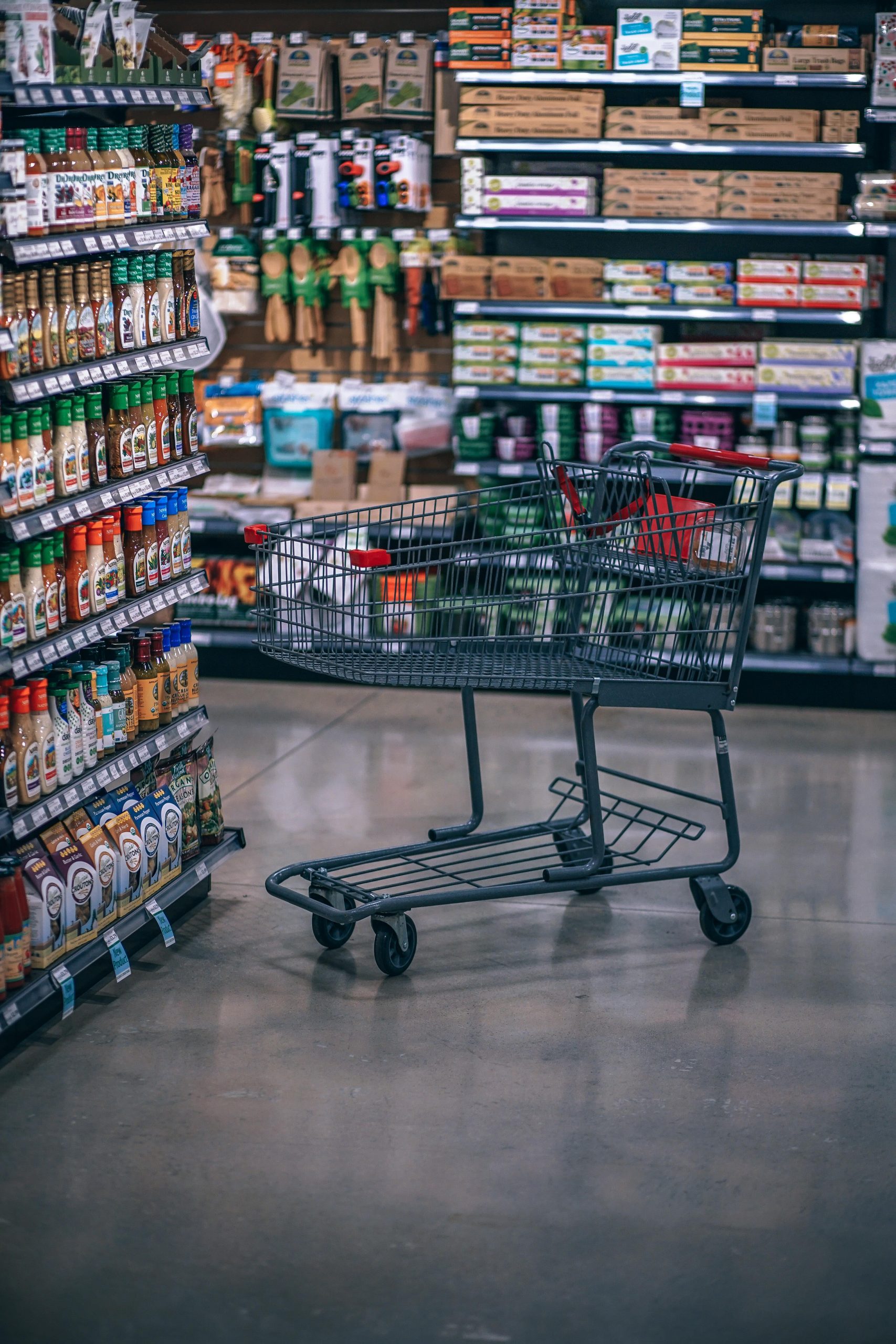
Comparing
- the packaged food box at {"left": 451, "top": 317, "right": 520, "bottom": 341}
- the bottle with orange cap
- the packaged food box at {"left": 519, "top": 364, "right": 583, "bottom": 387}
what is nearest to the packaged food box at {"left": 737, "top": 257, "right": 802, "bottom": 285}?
the packaged food box at {"left": 519, "top": 364, "right": 583, "bottom": 387}

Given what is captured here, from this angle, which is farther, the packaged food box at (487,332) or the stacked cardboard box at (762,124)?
the packaged food box at (487,332)

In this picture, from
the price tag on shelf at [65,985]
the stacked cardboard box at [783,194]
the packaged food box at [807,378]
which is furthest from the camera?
the packaged food box at [807,378]

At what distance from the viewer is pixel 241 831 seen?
448 cm

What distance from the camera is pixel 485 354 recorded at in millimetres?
→ 6441

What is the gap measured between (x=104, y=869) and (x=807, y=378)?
369cm

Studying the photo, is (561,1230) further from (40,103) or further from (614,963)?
(40,103)

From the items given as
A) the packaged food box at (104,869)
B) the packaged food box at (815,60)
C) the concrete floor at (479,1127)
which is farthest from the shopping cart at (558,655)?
the packaged food box at (815,60)

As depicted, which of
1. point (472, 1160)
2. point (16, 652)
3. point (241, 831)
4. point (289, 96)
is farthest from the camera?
point (289, 96)

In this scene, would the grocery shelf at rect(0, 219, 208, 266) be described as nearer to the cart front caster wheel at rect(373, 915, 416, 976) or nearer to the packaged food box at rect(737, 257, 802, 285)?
the cart front caster wheel at rect(373, 915, 416, 976)

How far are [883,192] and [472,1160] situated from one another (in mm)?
4353

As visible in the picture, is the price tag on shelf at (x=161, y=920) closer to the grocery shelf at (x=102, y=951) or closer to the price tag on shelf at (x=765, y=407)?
the grocery shelf at (x=102, y=951)

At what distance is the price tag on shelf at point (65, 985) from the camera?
11.3 ft

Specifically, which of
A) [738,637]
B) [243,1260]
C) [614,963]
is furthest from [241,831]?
[243,1260]

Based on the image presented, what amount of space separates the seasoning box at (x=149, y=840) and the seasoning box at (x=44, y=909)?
0.42 meters
